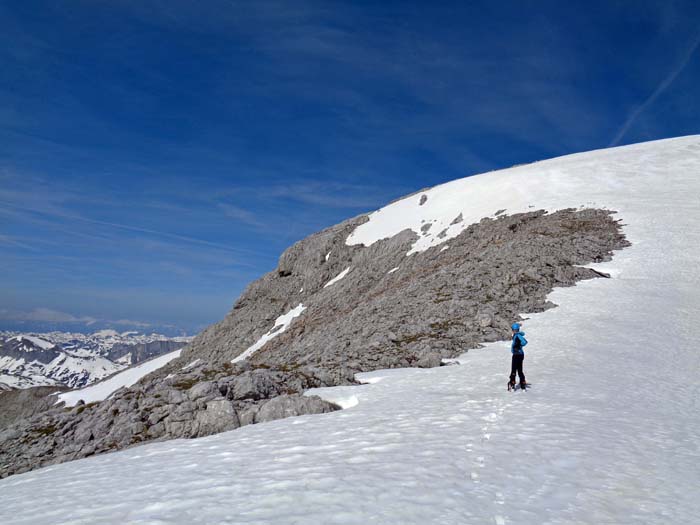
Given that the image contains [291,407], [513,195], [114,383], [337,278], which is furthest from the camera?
[114,383]

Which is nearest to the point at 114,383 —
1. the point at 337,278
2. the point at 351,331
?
the point at 337,278

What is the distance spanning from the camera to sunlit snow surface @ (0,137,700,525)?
285 inches

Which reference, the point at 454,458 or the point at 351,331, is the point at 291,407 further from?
the point at 351,331

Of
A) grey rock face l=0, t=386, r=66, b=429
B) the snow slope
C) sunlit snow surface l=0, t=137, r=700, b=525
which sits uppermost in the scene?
sunlit snow surface l=0, t=137, r=700, b=525

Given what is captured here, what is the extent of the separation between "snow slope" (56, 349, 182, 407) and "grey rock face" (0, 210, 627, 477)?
14.1 metres

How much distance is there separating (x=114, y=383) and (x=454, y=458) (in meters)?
82.4

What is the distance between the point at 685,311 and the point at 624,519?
24575mm

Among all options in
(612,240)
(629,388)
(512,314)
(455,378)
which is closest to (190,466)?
(455,378)

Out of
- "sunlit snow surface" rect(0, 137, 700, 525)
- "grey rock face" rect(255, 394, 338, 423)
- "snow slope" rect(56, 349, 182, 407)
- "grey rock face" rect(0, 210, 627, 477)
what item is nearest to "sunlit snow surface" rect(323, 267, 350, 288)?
"grey rock face" rect(0, 210, 627, 477)

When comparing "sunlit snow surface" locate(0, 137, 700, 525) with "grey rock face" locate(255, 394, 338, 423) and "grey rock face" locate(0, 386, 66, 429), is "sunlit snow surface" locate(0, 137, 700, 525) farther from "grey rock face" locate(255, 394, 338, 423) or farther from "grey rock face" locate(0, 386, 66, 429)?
"grey rock face" locate(0, 386, 66, 429)

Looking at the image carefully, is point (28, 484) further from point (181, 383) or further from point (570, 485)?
point (570, 485)

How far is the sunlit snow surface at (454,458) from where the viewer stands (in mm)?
7230

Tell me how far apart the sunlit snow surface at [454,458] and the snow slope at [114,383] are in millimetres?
68361

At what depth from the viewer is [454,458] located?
367 inches
